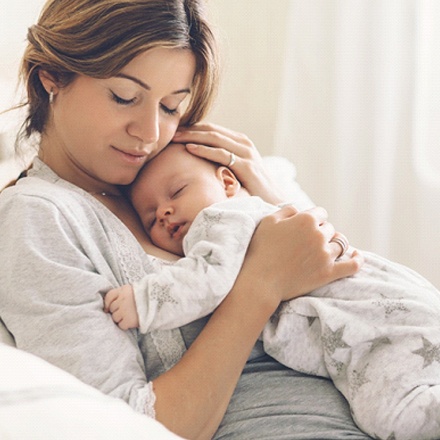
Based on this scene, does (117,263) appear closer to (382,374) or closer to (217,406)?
(217,406)

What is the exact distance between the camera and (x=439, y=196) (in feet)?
7.71

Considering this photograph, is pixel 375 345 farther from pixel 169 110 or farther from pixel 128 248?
pixel 169 110

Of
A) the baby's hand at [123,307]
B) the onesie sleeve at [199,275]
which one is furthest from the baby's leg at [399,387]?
the baby's hand at [123,307]

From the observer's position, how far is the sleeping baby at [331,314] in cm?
113

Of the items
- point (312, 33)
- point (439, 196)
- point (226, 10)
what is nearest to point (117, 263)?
point (439, 196)

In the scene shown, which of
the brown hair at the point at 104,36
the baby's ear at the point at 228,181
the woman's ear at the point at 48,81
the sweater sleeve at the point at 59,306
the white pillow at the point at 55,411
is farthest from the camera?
the baby's ear at the point at 228,181

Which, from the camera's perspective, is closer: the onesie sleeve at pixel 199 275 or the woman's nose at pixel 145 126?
the onesie sleeve at pixel 199 275

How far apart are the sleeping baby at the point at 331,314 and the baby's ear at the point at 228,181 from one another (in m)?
0.10

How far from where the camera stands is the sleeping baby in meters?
1.13

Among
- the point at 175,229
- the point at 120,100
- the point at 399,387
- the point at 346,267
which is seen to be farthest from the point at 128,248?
the point at 399,387

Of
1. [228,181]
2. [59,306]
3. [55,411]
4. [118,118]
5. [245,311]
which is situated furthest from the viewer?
[228,181]

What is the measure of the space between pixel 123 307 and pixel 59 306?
10 cm

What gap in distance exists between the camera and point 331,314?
121 centimetres

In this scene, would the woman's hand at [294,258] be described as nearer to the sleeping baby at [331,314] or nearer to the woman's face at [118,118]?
the sleeping baby at [331,314]
